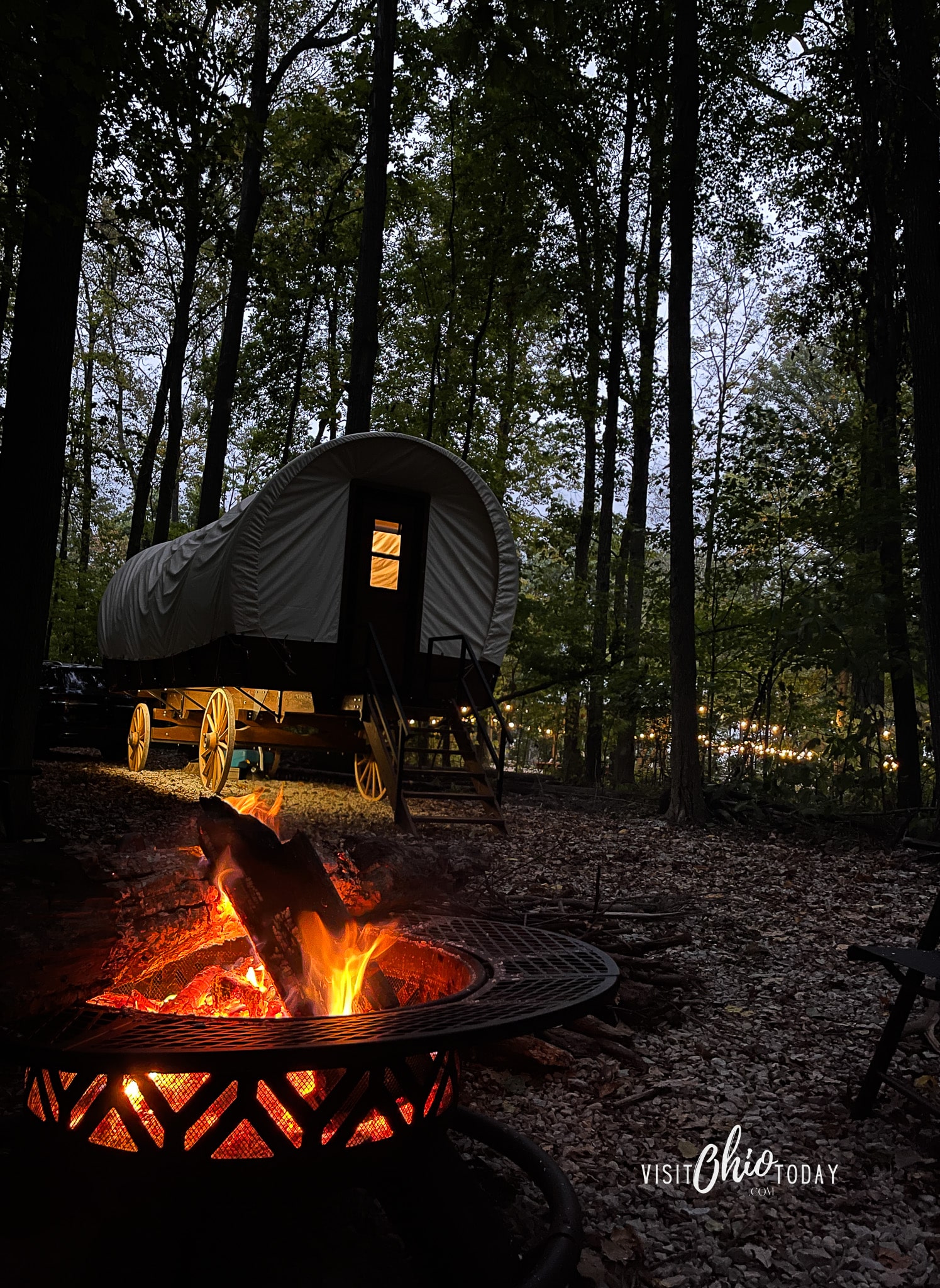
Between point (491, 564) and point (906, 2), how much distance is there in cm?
601

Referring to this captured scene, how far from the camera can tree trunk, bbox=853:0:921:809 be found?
28.6ft

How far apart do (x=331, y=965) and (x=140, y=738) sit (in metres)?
10.4

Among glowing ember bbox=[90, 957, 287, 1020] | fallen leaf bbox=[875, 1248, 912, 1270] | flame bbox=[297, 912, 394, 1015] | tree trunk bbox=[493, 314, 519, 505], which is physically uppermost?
tree trunk bbox=[493, 314, 519, 505]

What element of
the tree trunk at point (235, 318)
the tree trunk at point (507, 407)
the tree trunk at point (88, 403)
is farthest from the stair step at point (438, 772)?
the tree trunk at point (88, 403)

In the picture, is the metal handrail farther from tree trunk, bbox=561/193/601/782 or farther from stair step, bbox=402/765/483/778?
tree trunk, bbox=561/193/601/782

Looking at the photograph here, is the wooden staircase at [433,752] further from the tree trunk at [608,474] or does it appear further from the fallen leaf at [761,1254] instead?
the fallen leaf at [761,1254]

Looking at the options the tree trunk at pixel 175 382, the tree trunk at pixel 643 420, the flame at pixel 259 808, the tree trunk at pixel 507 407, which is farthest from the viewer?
the tree trunk at pixel 507 407

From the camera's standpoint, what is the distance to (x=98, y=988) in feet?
6.04

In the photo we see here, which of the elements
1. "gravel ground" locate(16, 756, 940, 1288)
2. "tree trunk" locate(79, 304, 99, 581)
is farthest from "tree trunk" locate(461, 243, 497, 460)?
"gravel ground" locate(16, 756, 940, 1288)

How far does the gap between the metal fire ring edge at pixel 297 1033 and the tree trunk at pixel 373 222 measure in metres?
10.3

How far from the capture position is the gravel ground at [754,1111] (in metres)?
2.10

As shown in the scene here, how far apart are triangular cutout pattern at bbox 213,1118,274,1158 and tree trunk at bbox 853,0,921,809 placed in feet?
25.4

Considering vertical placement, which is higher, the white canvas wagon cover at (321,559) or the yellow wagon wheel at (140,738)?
the white canvas wagon cover at (321,559)

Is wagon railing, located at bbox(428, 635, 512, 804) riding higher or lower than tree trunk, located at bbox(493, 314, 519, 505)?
lower
